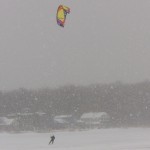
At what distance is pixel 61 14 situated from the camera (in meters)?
22.7

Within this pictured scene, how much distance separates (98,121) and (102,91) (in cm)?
2408

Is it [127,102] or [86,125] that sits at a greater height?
[127,102]

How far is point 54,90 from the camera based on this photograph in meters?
94.8

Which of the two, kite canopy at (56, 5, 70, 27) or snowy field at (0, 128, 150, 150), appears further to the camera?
snowy field at (0, 128, 150, 150)

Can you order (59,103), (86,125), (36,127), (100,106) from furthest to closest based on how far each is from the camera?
(59,103) < (100,106) < (36,127) < (86,125)

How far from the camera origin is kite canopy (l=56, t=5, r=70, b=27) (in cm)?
2124

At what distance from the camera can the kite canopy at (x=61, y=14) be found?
21.2 m

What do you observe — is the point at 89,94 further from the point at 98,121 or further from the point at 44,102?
the point at 98,121

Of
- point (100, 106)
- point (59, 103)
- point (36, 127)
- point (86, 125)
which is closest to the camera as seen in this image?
point (86, 125)

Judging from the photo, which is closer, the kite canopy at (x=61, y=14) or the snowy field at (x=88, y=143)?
the kite canopy at (x=61, y=14)

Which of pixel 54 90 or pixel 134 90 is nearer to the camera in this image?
pixel 134 90

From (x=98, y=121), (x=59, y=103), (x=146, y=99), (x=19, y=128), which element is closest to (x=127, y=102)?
(x=146, y=99)

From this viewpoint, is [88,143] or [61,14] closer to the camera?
[61,14]

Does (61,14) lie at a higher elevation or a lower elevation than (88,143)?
higher
